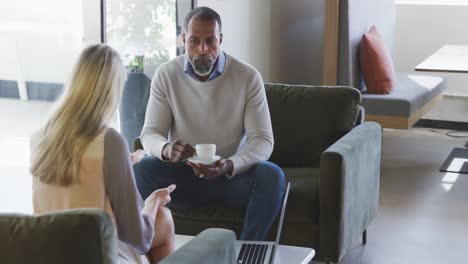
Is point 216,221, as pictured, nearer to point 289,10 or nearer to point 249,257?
point 249,257

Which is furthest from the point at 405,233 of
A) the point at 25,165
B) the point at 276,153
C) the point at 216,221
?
the point at 25,165

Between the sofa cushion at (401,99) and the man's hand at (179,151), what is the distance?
2.40m

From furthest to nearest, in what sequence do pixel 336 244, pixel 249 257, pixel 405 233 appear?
pixel 405 233 → pixel 336 244 → pixel 249 257

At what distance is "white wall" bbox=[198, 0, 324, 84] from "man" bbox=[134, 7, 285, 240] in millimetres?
1409

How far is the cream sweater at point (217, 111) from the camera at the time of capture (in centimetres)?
328

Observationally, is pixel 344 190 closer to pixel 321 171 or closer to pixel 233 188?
pixel 321 171

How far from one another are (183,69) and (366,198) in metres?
0.98

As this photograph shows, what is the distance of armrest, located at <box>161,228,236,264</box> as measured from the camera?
1.85 meters

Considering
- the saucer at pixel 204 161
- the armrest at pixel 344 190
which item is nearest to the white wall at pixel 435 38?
the armrest at pixel 344 190

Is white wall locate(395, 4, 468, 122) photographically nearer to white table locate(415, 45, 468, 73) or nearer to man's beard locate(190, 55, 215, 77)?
white table locate(415, 45, 468, 73)

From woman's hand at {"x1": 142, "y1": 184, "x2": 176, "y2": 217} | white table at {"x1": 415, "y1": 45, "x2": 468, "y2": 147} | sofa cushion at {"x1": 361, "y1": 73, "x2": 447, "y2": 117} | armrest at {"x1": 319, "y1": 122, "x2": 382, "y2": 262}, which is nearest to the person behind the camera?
woman's hand at {"x1": 142, "y1": 184, "x2": 176, "y2": 217}

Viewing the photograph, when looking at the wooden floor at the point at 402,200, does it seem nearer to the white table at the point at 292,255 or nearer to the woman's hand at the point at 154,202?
the white table at the point at 292,255

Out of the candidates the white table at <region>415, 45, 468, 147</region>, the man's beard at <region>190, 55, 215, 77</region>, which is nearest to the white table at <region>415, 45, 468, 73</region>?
the white table at <region>415, 45, 468, 147</region>

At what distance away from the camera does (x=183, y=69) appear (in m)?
3.34
